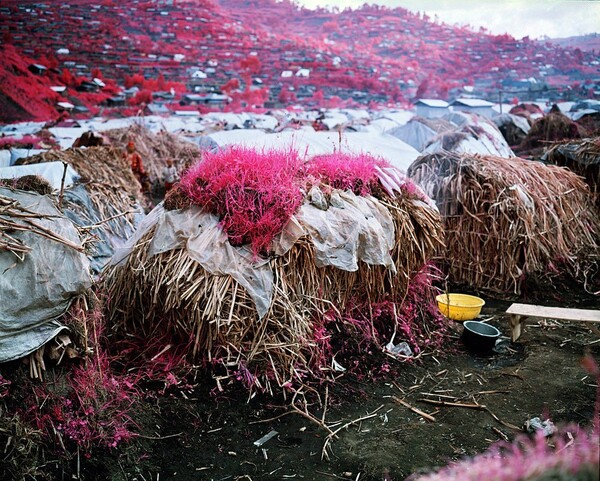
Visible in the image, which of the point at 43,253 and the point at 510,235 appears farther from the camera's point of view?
the point at 510,235

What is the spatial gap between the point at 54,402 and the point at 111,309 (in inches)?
59.0

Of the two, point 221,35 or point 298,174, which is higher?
point 221,35

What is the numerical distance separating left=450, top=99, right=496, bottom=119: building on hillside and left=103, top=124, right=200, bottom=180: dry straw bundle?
14.5m

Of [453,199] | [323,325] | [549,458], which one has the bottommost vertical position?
[323,325]

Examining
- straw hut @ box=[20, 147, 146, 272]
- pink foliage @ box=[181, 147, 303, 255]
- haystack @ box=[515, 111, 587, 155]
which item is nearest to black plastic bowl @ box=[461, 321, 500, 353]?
pink foliage @ box=[181, 147, 303, 255]

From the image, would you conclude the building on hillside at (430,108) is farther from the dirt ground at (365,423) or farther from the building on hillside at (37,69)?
the dirt ground at (365,423)

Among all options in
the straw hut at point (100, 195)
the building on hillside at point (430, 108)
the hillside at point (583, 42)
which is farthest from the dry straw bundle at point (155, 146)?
the hillside at point (583, 42)

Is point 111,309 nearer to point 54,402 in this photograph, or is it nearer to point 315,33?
point 54,402

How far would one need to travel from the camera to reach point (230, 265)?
3.86 m

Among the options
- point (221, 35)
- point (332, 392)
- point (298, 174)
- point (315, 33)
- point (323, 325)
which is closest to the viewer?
point (332, 392)

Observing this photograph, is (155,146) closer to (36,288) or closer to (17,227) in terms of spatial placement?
(17,227)

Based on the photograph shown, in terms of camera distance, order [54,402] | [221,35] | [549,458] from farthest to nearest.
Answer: [221,35] → [54,402] → [549,458]

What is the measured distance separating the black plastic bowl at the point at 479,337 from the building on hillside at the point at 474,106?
20.1 meters

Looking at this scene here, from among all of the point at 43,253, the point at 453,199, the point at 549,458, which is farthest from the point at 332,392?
the point at 453,199
